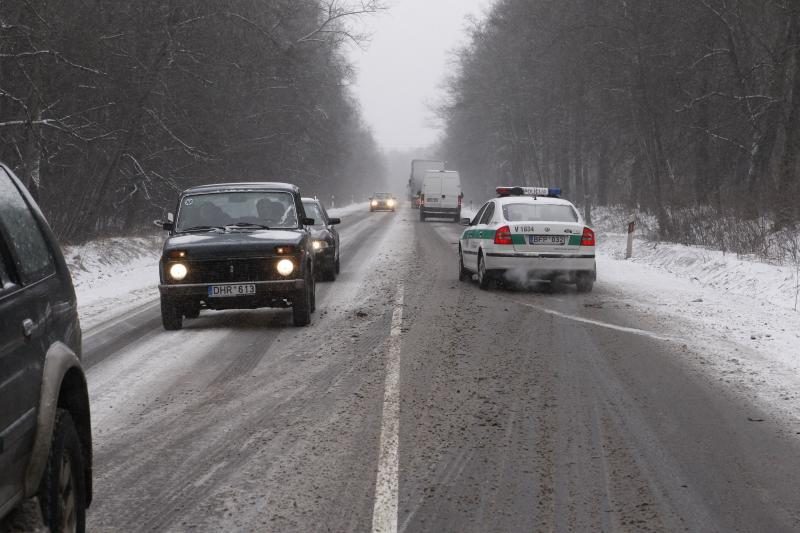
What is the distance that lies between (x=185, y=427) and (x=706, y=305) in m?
8.98

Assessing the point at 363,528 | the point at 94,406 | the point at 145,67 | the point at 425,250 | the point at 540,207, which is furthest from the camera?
the point at 425,250

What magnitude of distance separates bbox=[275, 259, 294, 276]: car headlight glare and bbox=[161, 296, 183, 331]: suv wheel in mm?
1343

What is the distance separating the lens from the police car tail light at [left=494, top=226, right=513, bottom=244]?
46.0 feet

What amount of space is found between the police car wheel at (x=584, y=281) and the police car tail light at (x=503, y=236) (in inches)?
53.4

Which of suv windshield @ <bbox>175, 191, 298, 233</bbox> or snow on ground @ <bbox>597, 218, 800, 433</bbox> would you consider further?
suv windshield @ <bbox>175, 191, 298, 233</bbox>

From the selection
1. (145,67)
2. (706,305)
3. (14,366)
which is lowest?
(706,305)

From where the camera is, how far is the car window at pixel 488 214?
15070 millimetres

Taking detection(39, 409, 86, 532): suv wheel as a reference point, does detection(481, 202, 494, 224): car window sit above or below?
above

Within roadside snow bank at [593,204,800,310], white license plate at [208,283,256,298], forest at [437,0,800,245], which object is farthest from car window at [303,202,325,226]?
forest at [437,0,800,245]

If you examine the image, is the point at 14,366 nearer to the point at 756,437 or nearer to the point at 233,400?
the point at 233,400

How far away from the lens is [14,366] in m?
2.99

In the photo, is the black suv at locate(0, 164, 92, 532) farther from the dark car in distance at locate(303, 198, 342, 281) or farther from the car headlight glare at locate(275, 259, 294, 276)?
the dark car in distance at locate(303, 198, 342, 281)

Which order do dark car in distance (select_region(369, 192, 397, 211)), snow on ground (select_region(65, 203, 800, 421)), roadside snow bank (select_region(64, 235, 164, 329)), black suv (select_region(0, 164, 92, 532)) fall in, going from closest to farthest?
black suv (select_region(0, 164, 92, 532)), snow on ground (select_region(65, 203, 800, 421)), roadside snow bank (select_region(64, 235, 164, 329)), dark car in distance (select_region(369, 192, 397, 211))

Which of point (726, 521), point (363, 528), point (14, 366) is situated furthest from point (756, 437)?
point (14, 366)
